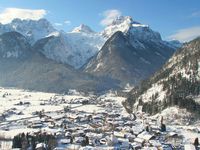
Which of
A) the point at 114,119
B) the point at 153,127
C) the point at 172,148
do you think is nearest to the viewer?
the point at 172,148

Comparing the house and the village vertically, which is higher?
the village

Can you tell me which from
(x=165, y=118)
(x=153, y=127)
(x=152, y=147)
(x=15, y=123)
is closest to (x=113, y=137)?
(x=152, y=147)

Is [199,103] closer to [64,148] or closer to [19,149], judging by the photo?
[64,148]

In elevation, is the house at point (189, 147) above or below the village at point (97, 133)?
below

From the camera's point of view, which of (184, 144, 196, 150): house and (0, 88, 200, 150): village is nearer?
(184, 144, 196, 150): house

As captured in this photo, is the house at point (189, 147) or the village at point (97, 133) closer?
the house at point (189, 147)

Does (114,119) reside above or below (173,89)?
below

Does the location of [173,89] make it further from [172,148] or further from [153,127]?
[172,148]

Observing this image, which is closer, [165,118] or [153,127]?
[153,127]

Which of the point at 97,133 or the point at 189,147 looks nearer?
the point at 189,147

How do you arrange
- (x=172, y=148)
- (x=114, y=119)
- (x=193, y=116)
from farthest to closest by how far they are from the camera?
(x=114, y=119), (x=193, y=116), (x=172, y=148)

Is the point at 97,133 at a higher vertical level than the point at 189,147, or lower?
higher
